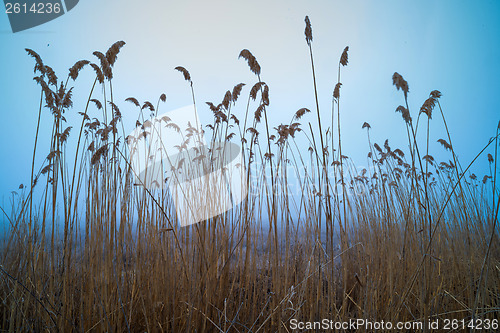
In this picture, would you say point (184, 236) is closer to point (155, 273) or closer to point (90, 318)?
point (155, 273)

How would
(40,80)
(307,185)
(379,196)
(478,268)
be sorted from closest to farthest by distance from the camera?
(40,80) < (478,268) < (307,185) < (379,196)

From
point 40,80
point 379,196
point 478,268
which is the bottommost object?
point 478,268

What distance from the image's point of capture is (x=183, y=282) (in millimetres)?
1313

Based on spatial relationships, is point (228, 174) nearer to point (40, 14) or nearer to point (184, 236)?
point (184, 236)

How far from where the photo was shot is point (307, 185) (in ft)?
5.49

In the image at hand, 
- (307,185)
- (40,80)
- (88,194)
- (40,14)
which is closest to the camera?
(40,80)

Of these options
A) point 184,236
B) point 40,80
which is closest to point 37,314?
point 184,236

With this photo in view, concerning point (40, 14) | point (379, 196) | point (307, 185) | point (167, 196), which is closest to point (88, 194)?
point (167, 196)

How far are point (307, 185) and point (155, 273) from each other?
0.98 meters

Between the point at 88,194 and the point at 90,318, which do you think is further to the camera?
the point at 88,194

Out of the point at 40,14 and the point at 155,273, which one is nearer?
the point at 155,273

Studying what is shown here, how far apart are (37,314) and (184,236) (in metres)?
0.70

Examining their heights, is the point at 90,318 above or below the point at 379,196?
below

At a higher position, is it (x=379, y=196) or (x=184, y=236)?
(x=379, y=196)
